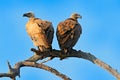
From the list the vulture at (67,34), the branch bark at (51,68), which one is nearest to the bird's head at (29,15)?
the vulture at (67,34)

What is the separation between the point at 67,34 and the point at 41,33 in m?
0.78

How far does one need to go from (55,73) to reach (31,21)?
4463 mm

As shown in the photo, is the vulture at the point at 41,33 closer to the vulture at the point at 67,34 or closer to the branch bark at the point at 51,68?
the vulture at the point at 67,34

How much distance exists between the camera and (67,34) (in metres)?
13.9

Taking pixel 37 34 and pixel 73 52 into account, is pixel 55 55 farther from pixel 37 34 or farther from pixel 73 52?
pixel 37 34

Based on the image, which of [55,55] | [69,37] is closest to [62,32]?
[69,37]

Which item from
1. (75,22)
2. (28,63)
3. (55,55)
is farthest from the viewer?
(75,22)

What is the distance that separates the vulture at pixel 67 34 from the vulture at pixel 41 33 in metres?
0.30

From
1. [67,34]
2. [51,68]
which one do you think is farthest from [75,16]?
[51,68]

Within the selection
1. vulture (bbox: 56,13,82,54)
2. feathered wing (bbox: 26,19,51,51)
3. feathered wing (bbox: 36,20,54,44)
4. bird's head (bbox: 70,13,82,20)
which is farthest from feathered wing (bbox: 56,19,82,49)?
bird's head (bbox: 70,13,82,20)

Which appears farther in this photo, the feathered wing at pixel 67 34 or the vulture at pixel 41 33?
the feathered wing at pixel 67 34

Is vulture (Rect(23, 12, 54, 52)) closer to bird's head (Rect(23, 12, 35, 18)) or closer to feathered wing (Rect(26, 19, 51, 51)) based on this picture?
feathered wing (Rect(26, 19, 51, 51))

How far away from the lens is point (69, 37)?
13945mm

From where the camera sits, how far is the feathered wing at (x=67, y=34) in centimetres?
1371
